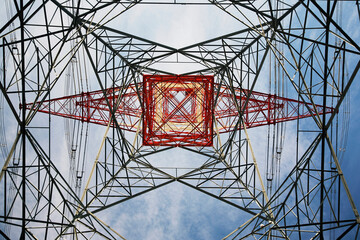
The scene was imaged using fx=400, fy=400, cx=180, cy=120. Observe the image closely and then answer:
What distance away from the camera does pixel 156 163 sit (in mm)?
50500

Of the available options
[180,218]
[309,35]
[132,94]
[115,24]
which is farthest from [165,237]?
[309,35]

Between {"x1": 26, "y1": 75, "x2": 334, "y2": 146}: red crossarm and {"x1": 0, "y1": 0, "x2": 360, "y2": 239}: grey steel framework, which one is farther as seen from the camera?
{"x1": 26, "y1": 75, "x2": 334, "y2": 146}: red crossarm

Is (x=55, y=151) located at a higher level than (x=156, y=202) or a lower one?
higher

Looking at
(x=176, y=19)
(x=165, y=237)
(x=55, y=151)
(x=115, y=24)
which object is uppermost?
(x=115, y=24)

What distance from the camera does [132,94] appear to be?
34719mm

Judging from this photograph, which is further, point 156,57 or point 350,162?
point 350,162

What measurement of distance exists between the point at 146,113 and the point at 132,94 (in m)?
4.68

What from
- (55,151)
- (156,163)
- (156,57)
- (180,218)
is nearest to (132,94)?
(156,57)

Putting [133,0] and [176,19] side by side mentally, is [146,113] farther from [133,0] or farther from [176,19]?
[176,19]

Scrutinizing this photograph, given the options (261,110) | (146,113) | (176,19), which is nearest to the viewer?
(146,113)

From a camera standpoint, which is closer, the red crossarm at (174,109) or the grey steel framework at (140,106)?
the grey steel framework at (140,106)

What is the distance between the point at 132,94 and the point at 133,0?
11.3 metres

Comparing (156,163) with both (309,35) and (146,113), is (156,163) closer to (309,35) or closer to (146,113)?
(146,113)

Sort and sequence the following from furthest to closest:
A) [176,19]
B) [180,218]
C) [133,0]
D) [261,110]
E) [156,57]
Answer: [180,218]
[176,19]
[261,110]
[156,57]
[133,0]
